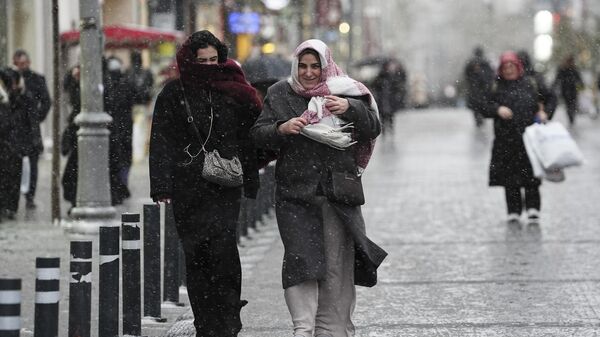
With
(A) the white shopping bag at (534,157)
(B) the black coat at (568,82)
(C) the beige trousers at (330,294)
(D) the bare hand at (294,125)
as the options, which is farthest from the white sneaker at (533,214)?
(B) the black coat at (568,82)

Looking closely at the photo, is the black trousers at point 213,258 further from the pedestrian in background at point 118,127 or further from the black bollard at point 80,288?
the pedestrian in background at point 118,127

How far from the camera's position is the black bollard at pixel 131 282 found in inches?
313

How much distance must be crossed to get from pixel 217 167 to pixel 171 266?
218cm

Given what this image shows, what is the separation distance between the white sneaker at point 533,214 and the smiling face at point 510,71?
53.6 inches

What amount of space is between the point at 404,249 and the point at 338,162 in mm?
5711

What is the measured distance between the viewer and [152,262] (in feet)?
28.5

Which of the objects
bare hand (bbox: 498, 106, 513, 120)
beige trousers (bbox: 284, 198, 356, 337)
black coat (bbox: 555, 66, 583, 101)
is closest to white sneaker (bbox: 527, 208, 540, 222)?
bare hand (bbox: 498, 106, 513, 120)

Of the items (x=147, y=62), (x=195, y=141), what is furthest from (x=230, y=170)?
(x=147, y=62)

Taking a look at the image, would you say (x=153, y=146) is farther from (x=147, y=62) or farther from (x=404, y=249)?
(x=147, y=62)

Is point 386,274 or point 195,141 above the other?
point 195,141

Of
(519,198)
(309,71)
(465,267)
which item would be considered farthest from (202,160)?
(519,198)

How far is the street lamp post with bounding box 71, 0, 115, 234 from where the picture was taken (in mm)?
Result: 13445

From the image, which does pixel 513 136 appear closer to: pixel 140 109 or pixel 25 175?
pixel 25 175

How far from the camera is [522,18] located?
13262cm
